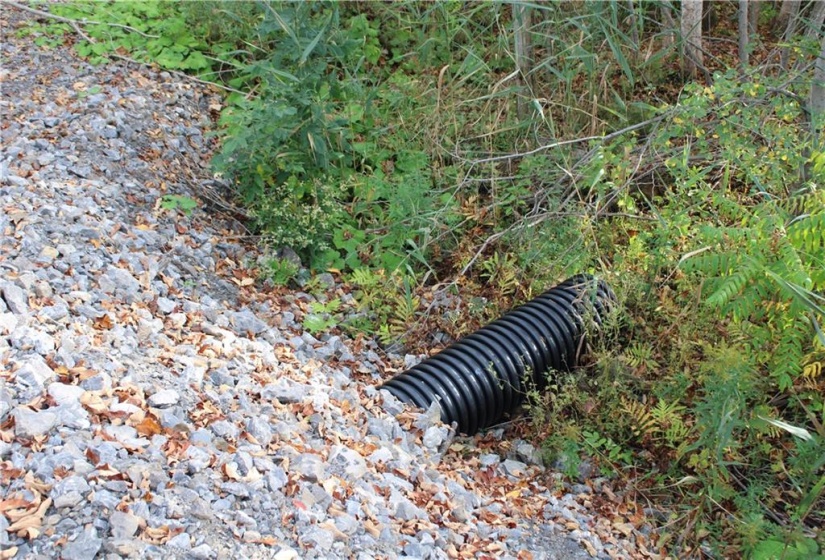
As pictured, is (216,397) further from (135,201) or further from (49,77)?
(49,77)

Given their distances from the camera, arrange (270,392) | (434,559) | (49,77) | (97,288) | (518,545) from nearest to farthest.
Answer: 1. (434,559)
2. (518,545)
3. (270,392)
4. (97,288)
5. (49,77)

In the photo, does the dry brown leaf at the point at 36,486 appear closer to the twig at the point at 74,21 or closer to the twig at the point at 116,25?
the twig at the point at 116,25

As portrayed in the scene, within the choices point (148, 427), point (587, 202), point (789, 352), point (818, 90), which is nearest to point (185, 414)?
point (148, 427)

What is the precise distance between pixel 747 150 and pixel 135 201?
333 cm

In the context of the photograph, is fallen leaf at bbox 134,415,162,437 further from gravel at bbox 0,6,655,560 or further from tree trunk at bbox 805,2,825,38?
tree trunk at bbox 805,2,825,38

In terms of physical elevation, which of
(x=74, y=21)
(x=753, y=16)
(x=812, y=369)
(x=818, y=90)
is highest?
(x=753, y=16)

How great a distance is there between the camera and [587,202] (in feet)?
16.3

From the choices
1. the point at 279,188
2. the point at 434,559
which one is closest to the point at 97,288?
the point at 279,188

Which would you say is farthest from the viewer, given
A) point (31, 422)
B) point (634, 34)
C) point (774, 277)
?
point (634, 34)

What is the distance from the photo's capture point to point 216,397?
3.25 metres

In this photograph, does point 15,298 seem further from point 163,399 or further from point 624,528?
point 624,528

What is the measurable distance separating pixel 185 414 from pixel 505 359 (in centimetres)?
165

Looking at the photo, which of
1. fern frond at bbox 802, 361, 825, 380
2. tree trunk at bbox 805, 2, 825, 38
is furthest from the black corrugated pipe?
tree trunk at bbox 805, 2, 825, 38

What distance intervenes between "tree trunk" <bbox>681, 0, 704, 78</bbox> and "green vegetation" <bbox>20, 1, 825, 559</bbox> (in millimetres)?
111
